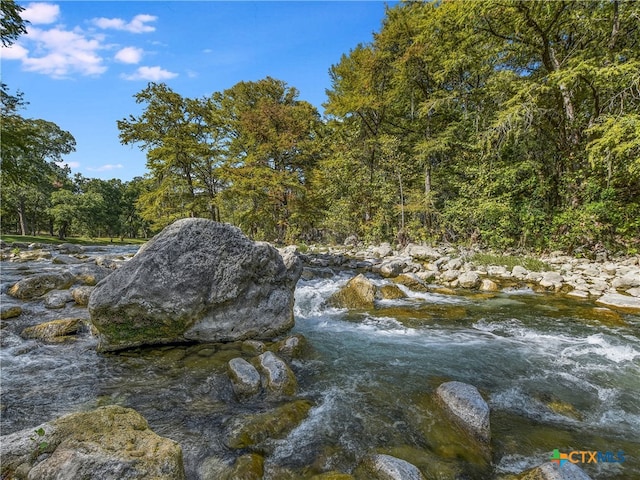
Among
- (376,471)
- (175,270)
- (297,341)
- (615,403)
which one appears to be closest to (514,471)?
(376,471)

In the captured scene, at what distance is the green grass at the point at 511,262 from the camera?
11859mm

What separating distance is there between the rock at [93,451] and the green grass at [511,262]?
44.7 feet

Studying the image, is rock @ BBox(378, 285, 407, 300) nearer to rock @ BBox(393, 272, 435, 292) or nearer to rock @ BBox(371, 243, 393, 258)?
rock @ BBox(393, 272, 435, 292)

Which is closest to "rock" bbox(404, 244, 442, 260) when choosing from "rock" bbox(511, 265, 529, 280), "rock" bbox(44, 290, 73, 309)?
"rock" bbox(511, 265, 529, 280)

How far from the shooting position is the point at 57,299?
24.7 feet

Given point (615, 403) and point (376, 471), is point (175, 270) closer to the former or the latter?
point (376, 471)

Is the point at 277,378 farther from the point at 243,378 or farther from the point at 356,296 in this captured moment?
the point at 356,296

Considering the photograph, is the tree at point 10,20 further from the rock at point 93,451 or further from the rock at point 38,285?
the rock at point 93,451

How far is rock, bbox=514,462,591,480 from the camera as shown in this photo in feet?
7.95

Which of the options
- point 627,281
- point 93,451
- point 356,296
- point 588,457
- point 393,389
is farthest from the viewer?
point 627,281

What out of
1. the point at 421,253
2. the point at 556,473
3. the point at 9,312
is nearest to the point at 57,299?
the point at 9,312

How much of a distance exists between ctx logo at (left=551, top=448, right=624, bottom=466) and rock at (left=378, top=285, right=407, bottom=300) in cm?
618

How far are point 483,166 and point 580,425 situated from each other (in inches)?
575

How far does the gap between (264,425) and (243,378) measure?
0.92 meters
